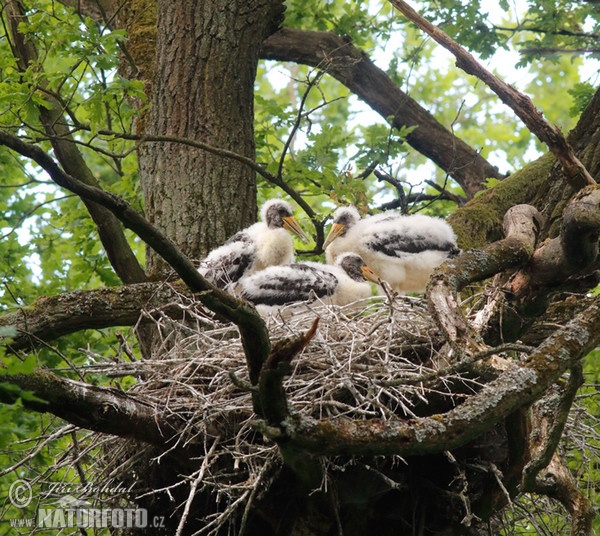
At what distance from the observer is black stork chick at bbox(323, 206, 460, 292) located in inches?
246

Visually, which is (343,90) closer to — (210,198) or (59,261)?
(59,261)

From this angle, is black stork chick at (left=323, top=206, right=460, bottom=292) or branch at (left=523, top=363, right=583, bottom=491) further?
black stork chick at (left=323, top=206, right=460, bottom=292)

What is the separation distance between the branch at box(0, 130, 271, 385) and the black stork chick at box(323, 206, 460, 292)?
301cm

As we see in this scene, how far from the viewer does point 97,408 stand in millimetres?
3996

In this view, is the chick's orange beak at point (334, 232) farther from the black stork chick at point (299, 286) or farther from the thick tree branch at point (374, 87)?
the thick tree branch at point (374, 87)

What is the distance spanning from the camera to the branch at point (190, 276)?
317 centimetres

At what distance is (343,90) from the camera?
66.0ft

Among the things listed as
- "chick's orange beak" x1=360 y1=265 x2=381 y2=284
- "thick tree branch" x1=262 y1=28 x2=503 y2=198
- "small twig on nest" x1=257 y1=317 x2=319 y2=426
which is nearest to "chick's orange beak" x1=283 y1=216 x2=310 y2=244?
"chick's orange beak" x1=360 y1=265 x2=381 y2=284

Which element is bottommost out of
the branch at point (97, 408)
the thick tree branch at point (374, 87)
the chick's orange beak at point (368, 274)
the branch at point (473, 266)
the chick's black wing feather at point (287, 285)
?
the branch at point (97, 408)

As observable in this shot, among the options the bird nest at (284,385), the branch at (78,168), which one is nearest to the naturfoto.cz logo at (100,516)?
the bird nest at (284,385)

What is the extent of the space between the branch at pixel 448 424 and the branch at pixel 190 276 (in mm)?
292

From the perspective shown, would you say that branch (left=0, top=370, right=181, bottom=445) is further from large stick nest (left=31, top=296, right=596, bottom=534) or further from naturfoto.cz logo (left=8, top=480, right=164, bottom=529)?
naturfoto.cz logo (left=8, top=480, right=164, bottom=529)

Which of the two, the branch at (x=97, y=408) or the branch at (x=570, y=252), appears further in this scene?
the branch at (x=570, y=252)
